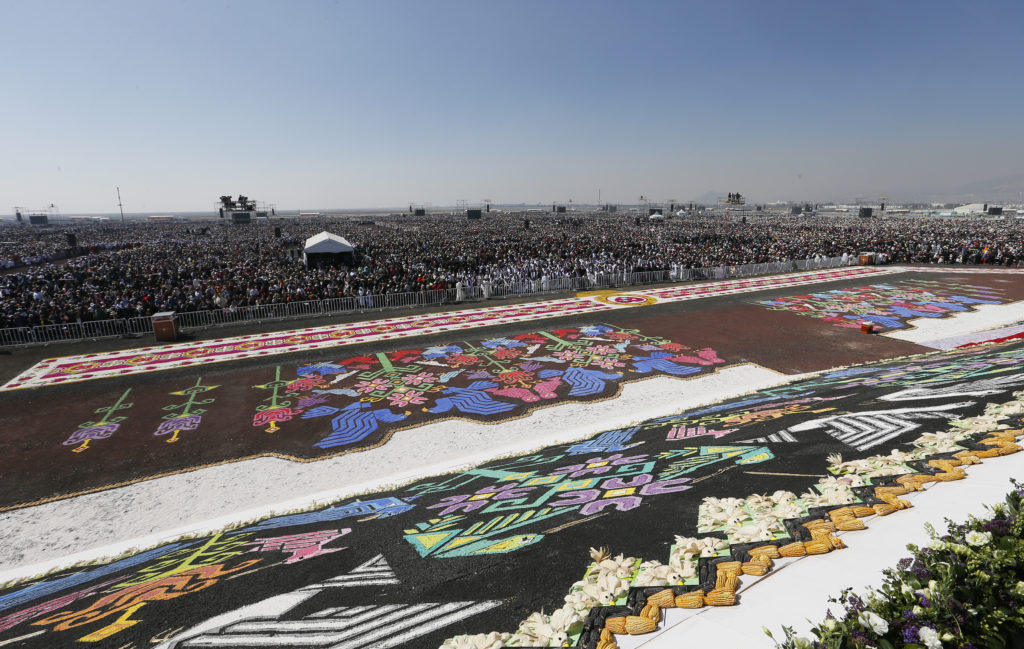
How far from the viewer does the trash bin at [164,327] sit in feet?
67.4

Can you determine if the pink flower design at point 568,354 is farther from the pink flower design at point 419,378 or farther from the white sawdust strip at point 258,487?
the pink flower design at point 419,378

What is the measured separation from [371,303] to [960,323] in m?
31.3

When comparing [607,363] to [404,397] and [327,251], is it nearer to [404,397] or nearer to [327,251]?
[404,397]

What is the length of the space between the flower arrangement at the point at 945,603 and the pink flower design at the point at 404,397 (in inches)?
488

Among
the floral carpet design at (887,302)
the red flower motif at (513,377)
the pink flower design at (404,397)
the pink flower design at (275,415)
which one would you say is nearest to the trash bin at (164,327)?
the pink flower design at (275,415)

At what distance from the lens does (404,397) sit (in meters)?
14.8

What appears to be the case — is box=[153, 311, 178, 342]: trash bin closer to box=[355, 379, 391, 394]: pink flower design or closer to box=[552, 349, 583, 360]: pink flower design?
box=[355, 379, 391, 394]: pink flower design

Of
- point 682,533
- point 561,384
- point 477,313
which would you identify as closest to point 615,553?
point 682,533

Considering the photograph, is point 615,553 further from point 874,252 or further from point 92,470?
point 874,252

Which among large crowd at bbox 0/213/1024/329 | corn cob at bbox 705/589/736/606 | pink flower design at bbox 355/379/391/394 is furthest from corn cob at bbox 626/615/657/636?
large crowd at bbox 0/213/1024/329

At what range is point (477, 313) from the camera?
83.1 ft

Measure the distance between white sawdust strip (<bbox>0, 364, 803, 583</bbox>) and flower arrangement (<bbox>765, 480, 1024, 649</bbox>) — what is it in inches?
331

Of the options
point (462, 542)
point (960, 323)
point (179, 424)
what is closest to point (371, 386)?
point (179, 424)

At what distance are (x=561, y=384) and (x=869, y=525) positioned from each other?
1128 cm
